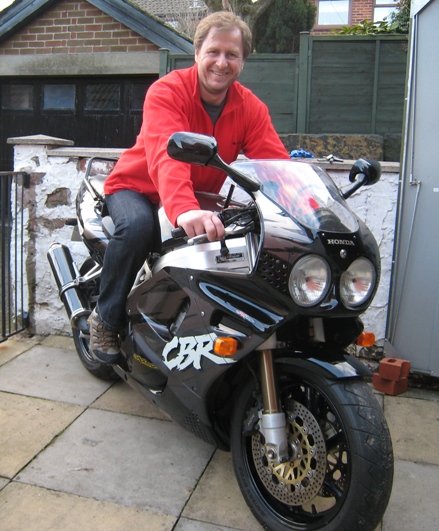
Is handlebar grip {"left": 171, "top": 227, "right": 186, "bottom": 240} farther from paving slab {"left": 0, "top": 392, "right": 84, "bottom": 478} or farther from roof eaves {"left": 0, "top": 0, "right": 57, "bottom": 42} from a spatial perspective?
roof eaves {"left": 0, "top": 0, "right": 57, "bottom": 42}

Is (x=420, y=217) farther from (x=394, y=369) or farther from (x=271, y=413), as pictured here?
(x=271, y=413)

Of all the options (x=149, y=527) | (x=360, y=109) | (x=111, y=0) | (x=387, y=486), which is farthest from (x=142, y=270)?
(x=111, y=0)

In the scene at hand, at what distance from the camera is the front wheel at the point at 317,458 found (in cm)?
210

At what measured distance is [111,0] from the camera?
1072 cm

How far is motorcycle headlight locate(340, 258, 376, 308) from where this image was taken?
213 cm

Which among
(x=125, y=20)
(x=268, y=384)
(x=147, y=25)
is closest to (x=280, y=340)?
(x=268, y=384)

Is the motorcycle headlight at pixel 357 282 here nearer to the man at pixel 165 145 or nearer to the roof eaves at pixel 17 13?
the man at pixel 165 145

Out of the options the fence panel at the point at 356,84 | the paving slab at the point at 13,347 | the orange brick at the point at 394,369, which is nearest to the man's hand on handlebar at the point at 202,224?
the orange brick at the point at 394,369

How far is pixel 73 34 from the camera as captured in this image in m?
11.3

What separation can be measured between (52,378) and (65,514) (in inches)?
58.2

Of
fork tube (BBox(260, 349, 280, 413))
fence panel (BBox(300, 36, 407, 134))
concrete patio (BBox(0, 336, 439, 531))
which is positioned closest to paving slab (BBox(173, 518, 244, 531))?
concrete patio (BBox(0, 336, 439, 531))

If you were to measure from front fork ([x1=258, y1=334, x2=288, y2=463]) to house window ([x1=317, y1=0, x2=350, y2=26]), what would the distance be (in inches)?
763

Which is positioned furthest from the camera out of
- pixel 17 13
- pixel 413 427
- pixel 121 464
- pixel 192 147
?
pixel 17 13

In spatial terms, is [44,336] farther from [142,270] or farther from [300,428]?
[300,428]
